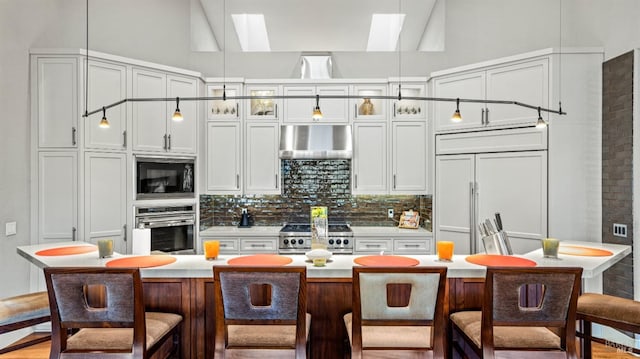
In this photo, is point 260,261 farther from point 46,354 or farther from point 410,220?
point 410,220

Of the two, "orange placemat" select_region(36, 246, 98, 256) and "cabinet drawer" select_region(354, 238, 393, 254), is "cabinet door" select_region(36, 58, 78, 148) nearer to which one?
"orange placemat" select_region(36, 246, 98, 256)

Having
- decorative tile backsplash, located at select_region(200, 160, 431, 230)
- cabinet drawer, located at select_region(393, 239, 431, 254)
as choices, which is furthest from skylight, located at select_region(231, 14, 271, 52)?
cabinet drawer, located at select_region(393, 239, 431, 254)

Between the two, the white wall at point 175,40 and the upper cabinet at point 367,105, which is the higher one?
the white wall at point 175,40

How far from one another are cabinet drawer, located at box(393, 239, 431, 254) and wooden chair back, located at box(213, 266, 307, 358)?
260 centimetres

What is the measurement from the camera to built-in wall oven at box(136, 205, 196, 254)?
139 inches

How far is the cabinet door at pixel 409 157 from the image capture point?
411 centimetres

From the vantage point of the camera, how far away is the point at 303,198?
4574mm

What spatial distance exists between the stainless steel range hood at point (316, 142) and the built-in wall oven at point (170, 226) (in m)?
1.33

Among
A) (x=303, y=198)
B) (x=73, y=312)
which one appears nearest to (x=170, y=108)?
(x=303, y=198)

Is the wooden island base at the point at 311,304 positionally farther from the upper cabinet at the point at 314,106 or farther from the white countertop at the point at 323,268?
the upper cabinet at the point at 314,106

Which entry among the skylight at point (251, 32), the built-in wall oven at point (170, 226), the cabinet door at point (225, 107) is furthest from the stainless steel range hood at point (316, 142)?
the skylight at point (251, 32)

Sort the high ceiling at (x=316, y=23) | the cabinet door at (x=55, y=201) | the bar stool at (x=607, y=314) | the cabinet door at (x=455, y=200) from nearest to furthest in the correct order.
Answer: the bar stool at (x=607, y=314)
the cabinet door at (x=55, y=201)
the cabinet door at (x=455, y=200)
the high ceiling at (x=316, y=23)

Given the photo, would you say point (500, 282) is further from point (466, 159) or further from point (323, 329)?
point (466, 159)

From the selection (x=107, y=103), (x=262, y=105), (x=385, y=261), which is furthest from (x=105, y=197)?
(x=385, y=261)
